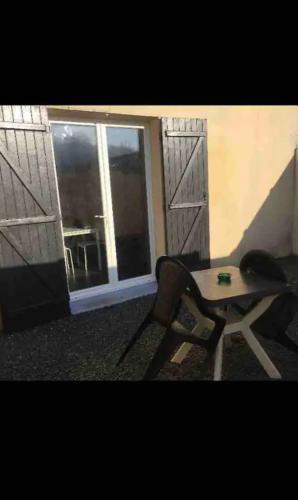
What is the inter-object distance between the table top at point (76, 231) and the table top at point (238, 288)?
1.94 metres

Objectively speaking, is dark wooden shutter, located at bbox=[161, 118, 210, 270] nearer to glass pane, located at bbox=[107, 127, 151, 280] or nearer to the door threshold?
glass pane, located at bbox=[107, 127, 151, 280]

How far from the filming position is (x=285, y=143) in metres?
5.83

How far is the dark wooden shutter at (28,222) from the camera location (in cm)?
317

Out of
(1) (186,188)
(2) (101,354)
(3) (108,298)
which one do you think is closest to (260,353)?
(2) (101,354)

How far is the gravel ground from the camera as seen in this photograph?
250 centimetres

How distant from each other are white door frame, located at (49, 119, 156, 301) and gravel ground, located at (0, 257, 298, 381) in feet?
2.23

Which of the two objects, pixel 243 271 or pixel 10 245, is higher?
pixel 10 245

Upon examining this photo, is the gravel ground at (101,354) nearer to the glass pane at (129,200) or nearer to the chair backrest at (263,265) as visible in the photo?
the chair backrest at (263,265)

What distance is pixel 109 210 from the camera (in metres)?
4.24
